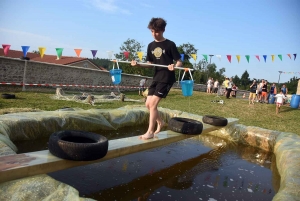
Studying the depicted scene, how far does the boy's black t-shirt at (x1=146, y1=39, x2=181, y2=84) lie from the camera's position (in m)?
4.21

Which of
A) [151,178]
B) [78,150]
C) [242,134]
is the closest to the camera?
[78,150]

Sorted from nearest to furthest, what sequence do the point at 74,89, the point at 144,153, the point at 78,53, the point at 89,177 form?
Answer: the point at 89,177 → the point at 144,153 → the point at 78,53 → the point at 74,89

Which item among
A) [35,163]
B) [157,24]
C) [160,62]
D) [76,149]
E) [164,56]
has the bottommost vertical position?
[35,163]

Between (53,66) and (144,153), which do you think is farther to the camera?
(53,66)

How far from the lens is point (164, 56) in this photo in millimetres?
4254

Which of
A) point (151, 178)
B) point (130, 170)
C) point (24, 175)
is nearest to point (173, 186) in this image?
point (151, 178)

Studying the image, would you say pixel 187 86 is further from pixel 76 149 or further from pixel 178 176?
pixel 76 149

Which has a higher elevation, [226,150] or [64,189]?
[64,189]

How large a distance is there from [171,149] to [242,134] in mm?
2304

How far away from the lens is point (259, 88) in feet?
58.6

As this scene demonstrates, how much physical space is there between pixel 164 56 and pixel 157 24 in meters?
0.54

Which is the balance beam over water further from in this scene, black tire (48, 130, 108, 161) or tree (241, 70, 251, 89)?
tree (241, 70, 251, 89)

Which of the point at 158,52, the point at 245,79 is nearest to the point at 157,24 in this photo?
the point at 158,52

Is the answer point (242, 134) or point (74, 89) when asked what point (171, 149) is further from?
point (74, 89)
